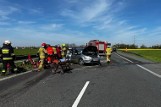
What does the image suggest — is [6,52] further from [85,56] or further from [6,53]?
[85,56]

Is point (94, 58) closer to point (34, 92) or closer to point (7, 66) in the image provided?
point (7, 66)

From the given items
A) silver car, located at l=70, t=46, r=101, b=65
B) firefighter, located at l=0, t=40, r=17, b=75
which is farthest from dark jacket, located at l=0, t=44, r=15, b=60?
silver car, located at l=70, t=46, r=101, b=65

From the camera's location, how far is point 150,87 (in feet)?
36.7

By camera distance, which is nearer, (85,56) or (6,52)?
(6,52)

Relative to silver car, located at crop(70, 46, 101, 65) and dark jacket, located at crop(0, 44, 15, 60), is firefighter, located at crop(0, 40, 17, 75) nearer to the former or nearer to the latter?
dark jacket, located at crop(0, 44, 15, 60)

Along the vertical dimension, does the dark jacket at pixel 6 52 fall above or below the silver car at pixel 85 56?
above

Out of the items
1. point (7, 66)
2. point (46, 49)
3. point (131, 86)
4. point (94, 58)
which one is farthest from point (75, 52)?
point (131, 86)

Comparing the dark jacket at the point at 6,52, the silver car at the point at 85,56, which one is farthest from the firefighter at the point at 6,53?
the silver car at the point at 85,56

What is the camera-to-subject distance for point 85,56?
24797 mm

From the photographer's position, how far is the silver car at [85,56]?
24.7 meters

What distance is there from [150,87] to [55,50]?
33.7ft

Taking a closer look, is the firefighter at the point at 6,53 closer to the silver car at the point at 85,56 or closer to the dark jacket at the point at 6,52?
the dark jacket at the point at 6,52

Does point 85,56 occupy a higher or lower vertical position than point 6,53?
lower

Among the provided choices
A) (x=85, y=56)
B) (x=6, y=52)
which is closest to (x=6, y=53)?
(x=6, y=52)
